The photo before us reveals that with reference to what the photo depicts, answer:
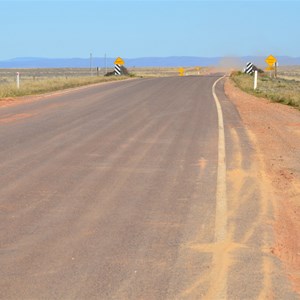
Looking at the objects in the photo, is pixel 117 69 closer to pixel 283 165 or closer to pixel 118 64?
pixel 118 64

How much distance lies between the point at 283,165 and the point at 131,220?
4805mm

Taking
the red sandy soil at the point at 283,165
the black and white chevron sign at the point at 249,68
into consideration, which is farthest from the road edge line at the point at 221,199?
the black and white chevron sign at the point at 249,68

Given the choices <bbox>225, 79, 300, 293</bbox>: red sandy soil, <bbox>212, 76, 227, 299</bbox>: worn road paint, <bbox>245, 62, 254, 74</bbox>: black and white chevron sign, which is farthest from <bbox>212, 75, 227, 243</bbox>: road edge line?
<bbox>245, 62, 254, 74</bbox>: black and white chevron sign

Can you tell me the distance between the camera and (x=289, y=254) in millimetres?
6215

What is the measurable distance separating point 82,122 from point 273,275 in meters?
11.9

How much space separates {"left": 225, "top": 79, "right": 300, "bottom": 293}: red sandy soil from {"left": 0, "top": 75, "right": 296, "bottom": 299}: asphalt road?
0.55ft

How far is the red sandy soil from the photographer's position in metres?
6.38

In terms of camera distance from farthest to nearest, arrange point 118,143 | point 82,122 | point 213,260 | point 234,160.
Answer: point 82,122 → point 118,143 → point 234,160 → point 213,260

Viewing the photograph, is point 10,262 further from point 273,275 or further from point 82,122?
point 82,122

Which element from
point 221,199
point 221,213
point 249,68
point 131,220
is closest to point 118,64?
point 249,68

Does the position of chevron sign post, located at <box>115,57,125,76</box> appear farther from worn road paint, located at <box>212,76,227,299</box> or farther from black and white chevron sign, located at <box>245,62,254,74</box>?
worn road paint, located at <box>212,76,227,299</box>

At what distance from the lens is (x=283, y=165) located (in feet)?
37.1

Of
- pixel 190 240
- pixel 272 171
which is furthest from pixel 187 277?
pixel 272 171

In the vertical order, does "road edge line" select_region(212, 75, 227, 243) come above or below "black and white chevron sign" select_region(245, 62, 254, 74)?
above
